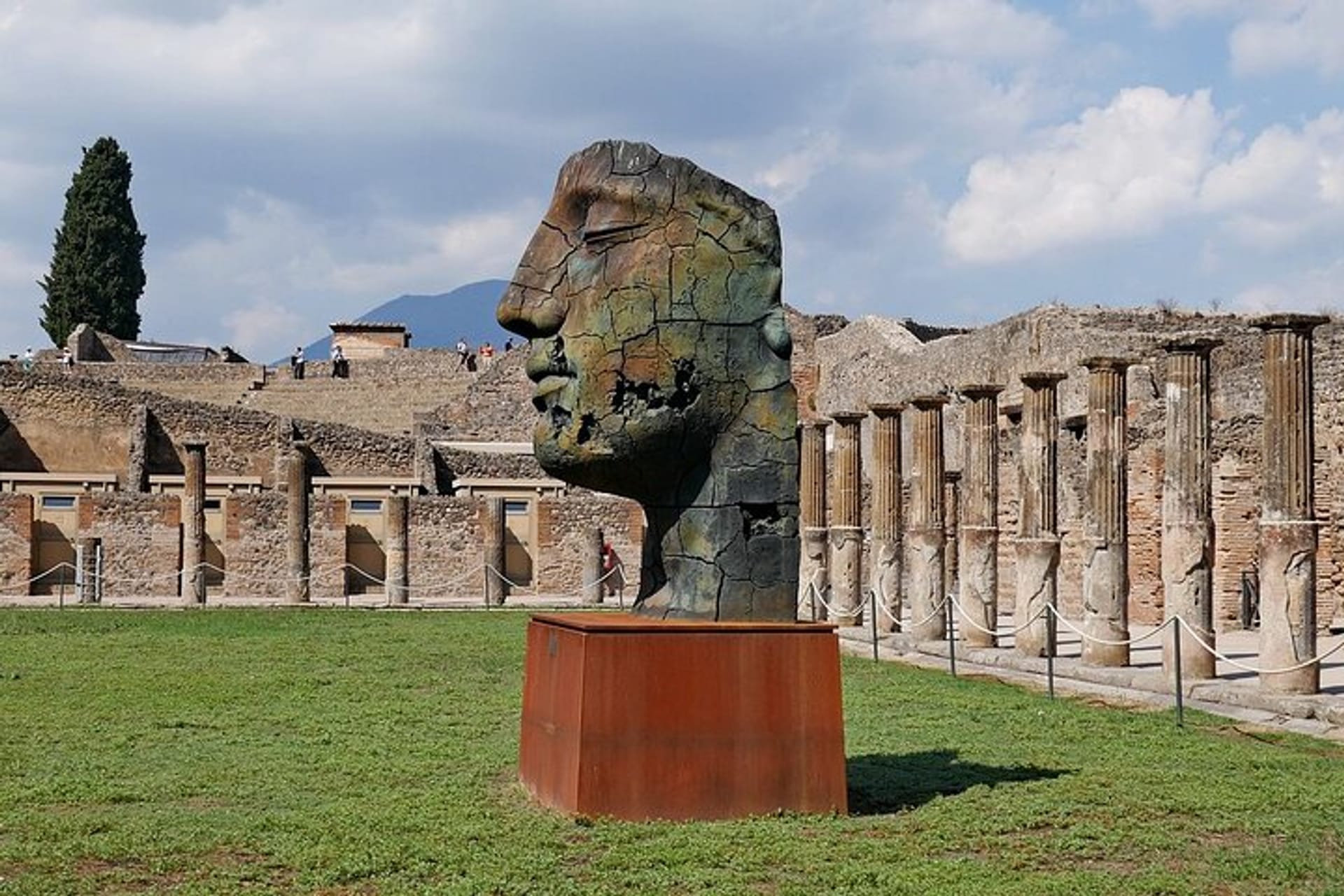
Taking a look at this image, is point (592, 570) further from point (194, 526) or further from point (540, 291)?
point (540, 291)

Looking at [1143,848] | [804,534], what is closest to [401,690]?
[1143,848]

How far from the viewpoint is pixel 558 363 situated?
844 cm

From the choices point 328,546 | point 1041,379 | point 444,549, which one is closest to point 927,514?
point 1041,379

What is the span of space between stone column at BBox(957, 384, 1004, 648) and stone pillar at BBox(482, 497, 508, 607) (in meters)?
13.0

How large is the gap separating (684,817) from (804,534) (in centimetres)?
1634

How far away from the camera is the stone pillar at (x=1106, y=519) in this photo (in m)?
16.2

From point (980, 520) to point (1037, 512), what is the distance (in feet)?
4.02

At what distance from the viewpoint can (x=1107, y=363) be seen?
16781 mm

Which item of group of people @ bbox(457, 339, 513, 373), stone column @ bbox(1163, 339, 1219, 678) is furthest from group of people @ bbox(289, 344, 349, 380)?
stone column @ bbox(1163, 339, 1219, 678)

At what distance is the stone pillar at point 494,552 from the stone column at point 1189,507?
56.7 ft

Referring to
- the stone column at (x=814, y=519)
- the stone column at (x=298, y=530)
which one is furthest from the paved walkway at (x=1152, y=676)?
the stone column at (x=298, y=530)

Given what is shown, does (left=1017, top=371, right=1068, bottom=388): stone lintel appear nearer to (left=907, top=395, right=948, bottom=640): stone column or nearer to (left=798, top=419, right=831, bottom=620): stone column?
(left=907, top=395, right=948, bottom=640): stone column

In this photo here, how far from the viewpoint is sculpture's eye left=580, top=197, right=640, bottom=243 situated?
837 cm

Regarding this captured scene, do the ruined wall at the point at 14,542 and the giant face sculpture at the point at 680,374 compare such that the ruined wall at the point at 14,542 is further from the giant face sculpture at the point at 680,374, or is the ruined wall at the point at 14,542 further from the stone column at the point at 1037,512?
the giant face sculpture at the point at 680,374
